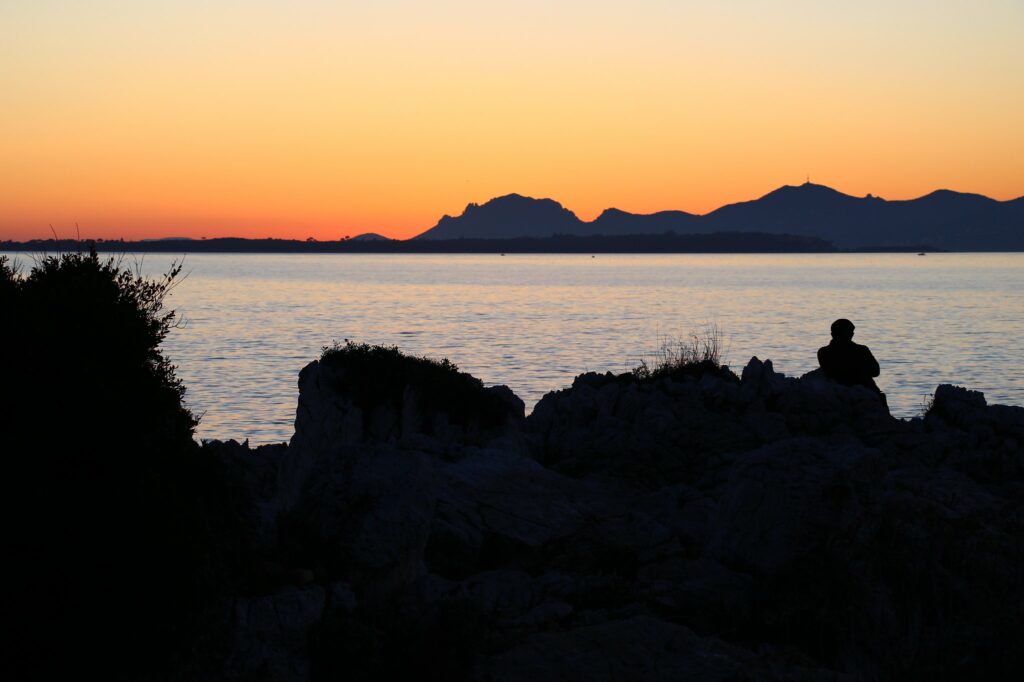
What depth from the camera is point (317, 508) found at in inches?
361

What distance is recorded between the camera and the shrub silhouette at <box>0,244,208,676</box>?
6.73m

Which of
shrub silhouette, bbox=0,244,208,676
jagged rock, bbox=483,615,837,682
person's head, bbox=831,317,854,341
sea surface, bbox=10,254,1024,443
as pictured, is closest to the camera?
shrub silhouette, bbox=0,244,208,676

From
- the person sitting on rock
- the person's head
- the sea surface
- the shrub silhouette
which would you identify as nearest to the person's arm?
the person sitting on rock

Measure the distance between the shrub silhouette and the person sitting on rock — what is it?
14.4m

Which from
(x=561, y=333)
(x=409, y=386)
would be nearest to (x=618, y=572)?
(x=409, y=386)

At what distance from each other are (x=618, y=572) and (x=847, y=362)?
10333 mm

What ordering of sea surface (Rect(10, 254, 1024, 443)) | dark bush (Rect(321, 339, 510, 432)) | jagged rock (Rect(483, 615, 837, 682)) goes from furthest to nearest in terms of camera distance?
sea surface (Rect(10, 254, 1024, 443)) → dark bush (Rect(321, 339, 510, 432)) → jagged rock (Rect(483, 615, 837, 682))

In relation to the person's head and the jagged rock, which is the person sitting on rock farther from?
the jagged rock

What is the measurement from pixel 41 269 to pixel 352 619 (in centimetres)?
405

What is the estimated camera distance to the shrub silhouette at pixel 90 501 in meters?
6.73

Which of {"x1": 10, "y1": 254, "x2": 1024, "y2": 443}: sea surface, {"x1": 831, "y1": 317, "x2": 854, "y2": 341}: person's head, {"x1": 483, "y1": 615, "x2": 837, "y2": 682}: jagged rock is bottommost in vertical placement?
{"x1": 10, "y1": 254, "x2": 1024, "y2": 443}: sea surface

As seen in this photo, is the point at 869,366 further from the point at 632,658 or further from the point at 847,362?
the point at 632,658

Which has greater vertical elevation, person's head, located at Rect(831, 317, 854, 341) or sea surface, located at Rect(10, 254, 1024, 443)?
person's head, located at Rect(831, 317, 854, 341)

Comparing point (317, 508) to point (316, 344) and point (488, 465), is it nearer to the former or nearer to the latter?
point (488, 465)
